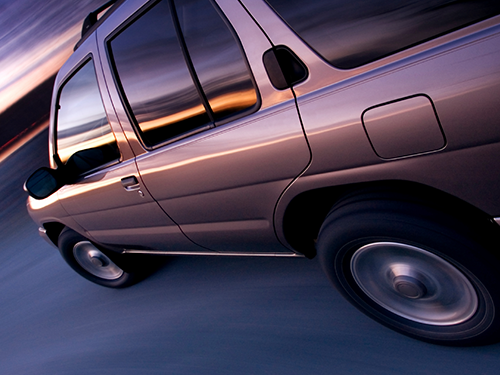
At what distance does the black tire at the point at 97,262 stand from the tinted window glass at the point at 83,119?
34.9 inches

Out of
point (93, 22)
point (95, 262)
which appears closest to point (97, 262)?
point (95, 262)

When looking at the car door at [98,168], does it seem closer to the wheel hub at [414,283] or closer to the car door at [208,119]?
the car door at [208,119]

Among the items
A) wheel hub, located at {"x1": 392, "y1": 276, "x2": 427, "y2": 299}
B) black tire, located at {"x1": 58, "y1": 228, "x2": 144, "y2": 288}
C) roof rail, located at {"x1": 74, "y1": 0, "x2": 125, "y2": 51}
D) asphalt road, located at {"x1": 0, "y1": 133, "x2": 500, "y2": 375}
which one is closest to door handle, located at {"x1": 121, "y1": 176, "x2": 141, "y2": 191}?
roof rail, located at {"x1": 74, "y1": 0, "x2": 125, "y2": 51}

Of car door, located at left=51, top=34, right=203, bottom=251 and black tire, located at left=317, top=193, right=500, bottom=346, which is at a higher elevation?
car door, located at left=51, top=34, right=203, bottom=251

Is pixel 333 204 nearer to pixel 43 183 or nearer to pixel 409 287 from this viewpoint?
pixel 409 287

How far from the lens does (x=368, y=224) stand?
148 cm

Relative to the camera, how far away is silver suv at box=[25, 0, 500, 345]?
3.86ft

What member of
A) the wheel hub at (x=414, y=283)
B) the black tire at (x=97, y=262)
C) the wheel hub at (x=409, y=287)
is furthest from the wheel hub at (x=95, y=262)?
the wheel hub at (x=409, y=287)

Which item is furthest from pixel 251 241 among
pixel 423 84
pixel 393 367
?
pixel 423 84

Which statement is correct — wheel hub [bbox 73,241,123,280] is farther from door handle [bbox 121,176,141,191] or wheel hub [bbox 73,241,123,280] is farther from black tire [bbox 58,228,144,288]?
door handle [bbox 121,176,141,191]

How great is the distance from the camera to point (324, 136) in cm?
141

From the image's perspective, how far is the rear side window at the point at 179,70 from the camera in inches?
63.5

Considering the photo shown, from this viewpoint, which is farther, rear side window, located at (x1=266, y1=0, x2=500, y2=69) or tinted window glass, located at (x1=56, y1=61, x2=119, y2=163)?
tinted window glass, located at (x1=56, y1=61, x2=119, y2=163)

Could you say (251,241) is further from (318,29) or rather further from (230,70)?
(318,29)
